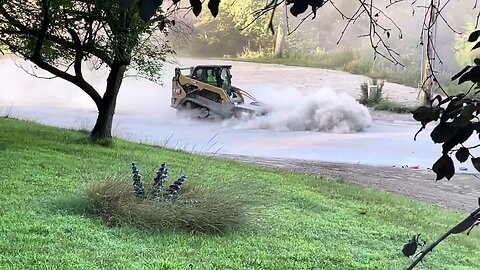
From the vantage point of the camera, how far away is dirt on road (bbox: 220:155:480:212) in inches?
260

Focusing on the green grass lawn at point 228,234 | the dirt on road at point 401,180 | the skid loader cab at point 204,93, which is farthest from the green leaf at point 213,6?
the skid loader cab at point 204,93

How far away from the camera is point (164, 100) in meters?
15.5

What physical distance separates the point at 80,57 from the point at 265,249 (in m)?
4.39

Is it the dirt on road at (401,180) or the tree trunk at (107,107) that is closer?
the dirt on road at (401,180)

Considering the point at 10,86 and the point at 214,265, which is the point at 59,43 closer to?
the point at 214,265

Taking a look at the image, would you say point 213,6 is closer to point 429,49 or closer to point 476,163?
point 476,163

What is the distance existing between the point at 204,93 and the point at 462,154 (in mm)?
12045

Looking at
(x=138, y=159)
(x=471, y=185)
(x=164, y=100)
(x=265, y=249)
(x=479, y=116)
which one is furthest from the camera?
(x=164, y=100)

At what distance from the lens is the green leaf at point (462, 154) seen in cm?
79

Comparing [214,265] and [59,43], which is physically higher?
[59,43]

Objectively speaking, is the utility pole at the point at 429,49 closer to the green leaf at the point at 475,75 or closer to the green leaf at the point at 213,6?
the green leaf at the point at 475,75

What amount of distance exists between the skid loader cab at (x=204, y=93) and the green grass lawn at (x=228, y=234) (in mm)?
6676

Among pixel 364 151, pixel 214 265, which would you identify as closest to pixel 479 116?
pixel 214 265

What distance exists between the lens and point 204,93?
12.8 meters
